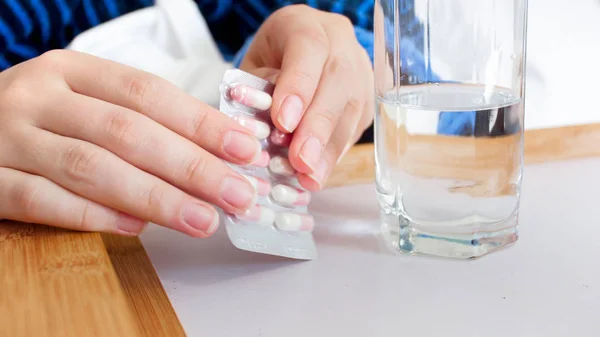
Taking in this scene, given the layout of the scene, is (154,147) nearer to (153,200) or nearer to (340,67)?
→ (153,200)

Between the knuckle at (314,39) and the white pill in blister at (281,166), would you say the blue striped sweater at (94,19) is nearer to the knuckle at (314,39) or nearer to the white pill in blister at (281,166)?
the knuckle at (314,39)

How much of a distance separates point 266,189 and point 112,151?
0.11 metres

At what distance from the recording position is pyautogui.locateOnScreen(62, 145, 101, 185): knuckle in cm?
39

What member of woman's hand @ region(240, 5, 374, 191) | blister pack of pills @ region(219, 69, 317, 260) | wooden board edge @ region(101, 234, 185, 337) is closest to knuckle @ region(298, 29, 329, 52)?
woman's hand @ region(240, 5, 374, 191)

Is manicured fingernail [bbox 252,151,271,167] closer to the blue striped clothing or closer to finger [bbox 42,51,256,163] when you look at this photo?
finger [bbox 42,51,256,163]

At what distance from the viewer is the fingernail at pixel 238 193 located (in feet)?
1.18

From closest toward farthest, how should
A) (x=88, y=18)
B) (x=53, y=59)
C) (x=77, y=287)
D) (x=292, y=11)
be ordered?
(x=77, y=287)
(x=53, y=59)
(x=292, y=11)
(x=88, y=18)

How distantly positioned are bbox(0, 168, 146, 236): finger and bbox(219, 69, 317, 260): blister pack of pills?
0.08 m

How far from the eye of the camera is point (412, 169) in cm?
37

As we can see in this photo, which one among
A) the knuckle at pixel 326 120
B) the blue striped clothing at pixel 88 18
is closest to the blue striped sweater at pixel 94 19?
the blue striped clothing at pixel 88 18

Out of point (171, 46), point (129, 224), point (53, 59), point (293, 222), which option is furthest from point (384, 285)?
point (171, 46)

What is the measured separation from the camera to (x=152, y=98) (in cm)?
40

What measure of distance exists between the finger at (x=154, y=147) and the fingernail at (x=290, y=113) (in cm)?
4

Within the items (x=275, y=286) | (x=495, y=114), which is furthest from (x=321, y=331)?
(x=495, y=114)
